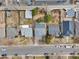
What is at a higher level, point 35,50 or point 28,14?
point 28,14

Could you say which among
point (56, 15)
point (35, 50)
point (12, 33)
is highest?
Answer: point (56, 15)

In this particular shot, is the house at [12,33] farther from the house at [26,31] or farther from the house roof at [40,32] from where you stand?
the house roof at [40,32]

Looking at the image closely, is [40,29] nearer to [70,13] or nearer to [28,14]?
[28,14]

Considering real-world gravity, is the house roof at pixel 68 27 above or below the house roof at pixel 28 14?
below

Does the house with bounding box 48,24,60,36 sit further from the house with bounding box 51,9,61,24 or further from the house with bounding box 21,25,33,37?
the house with bounding box 21,25,33,37

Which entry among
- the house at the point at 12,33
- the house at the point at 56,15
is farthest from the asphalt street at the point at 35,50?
the house at the point at 56,15

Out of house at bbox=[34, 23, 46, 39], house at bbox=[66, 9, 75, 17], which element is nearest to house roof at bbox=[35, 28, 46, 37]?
house at bbox=[34, 23, 46, 39]

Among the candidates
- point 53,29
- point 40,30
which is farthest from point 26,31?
point 53,29
